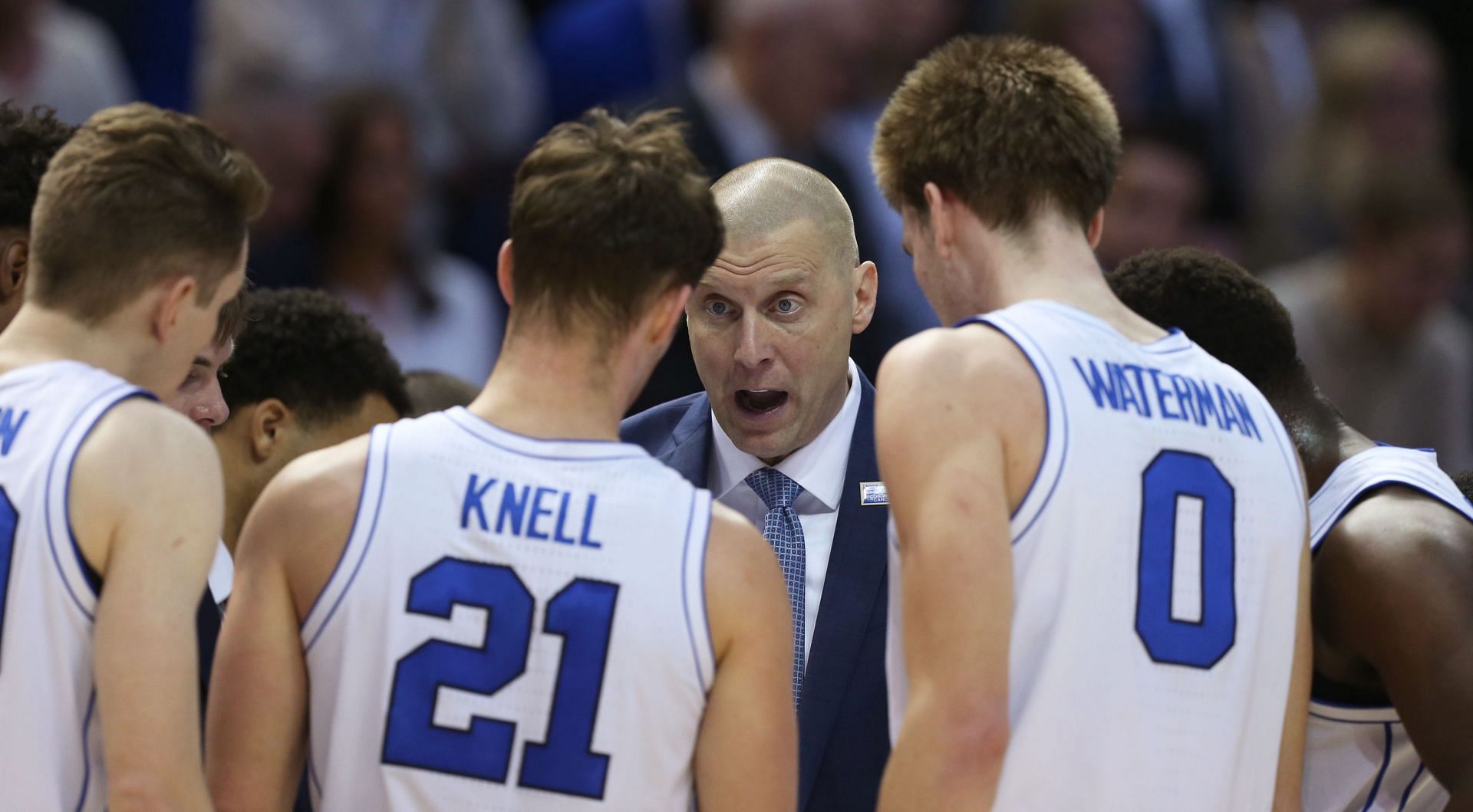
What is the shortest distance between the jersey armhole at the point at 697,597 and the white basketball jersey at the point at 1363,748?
4.36 ft

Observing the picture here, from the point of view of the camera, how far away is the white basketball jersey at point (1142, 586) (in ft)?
9.15

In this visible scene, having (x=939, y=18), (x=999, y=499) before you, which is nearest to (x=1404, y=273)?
(x=939, y=18)

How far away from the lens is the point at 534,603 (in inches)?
106

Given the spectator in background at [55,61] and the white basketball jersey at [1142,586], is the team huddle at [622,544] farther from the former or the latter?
the spectator in background at [55,61]

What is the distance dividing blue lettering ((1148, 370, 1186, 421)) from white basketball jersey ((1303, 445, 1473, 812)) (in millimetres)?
615

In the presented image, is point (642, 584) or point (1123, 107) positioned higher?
point (1123, 107)

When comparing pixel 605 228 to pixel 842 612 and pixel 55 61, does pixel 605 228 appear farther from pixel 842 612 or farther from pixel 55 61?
pixel 55 61

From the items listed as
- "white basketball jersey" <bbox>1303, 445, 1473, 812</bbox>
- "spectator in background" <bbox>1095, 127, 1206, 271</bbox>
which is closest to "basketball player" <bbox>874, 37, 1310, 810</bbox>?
"white basketball jersey" <bbox>1303, 445, 1473, 812</bbox>

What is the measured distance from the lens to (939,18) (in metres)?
8.20

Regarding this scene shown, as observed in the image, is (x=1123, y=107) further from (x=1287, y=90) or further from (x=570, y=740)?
(x=570, y=740)

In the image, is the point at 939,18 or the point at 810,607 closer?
the point at 810,607

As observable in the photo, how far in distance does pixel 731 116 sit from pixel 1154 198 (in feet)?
6.16

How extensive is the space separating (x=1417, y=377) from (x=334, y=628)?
5997 millimetres

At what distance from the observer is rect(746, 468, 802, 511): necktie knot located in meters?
3.87
